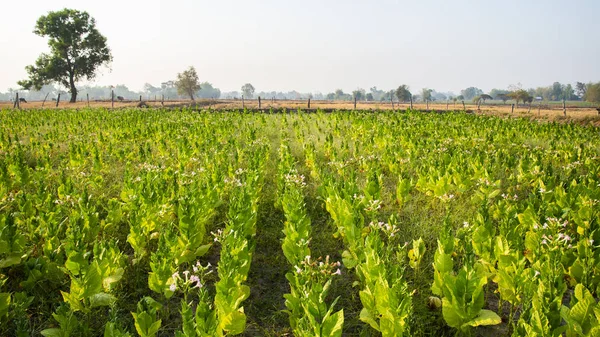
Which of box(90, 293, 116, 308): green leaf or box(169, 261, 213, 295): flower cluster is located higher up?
box(169, 261, 213, 295): flower cluster

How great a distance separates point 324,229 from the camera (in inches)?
214

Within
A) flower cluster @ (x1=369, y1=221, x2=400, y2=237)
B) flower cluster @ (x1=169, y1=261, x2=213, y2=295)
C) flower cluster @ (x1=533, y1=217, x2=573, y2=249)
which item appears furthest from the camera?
flower cluster @ (x1=369, y1=221, x2=400, y2=237)

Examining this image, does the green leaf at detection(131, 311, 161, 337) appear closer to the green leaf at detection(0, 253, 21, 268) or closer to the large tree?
the green leaf at detection(0, 253, 21, 268)

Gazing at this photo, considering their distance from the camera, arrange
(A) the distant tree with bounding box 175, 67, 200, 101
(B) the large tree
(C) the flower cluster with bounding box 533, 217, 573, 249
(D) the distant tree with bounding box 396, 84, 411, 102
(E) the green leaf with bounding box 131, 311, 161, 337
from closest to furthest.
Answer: (E) the green leaf with bounding box 131, 311, 161, 337 < (C) the flower cluster with bounding box 533, 217, 573, 249 < (B) the large tree < (A) the distant tree with bounding box 175, 67, 200, 101 < (D) the distant tree with bounding box 396, 84, 411, 102

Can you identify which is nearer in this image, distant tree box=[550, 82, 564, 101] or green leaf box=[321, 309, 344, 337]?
green leaf box=[321, 309, 344, 337]

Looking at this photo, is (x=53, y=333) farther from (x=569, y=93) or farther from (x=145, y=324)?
(x=569, y=93)

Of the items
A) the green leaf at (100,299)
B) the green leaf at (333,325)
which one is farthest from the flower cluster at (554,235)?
the green leaf at (100,299)

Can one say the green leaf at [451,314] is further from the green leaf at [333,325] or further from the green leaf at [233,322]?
the green leaf at [233,322]

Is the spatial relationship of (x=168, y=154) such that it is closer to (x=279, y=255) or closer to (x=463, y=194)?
(x=279, y=255)

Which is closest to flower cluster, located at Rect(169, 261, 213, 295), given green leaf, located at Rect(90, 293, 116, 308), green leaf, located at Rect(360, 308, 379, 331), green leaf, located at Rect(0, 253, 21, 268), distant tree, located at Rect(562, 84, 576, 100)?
green leaf, located at Rect(90, 293, 116, 308)

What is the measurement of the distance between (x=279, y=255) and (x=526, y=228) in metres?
3.20

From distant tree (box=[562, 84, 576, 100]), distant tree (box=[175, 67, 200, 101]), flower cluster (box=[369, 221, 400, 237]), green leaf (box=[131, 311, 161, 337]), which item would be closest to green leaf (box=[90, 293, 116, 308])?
green leaf (box=[131, 311, 161, 337])

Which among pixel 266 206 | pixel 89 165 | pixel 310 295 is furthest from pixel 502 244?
pixel 89 165

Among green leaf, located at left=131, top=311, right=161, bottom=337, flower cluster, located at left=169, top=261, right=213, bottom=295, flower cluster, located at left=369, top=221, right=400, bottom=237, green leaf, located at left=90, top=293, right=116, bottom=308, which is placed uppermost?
flower cluster, located at left=369, top=221, right=400, bottom=237
